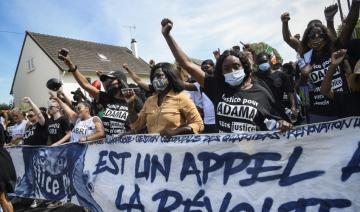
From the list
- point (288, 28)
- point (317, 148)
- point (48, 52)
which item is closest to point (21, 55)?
point (48, 52)

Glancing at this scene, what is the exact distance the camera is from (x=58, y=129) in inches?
271

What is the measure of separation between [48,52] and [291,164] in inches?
1007

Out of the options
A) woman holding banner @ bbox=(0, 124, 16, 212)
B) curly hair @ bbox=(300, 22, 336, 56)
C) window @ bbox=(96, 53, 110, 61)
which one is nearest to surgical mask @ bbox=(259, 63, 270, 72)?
curly hair @ bbox=(300, 22, 336, 56)

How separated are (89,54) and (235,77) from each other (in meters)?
26.4

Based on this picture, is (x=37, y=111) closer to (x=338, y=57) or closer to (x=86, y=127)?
(x=86, y=127)

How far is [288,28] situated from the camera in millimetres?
4902

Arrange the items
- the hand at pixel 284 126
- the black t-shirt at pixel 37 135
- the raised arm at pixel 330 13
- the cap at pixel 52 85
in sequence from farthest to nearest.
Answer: the black t-shirt at pixel 37 135 → the cap at pixel 52 85 → the raised arm at pixel 330 13 → the hand at pixel 284 126

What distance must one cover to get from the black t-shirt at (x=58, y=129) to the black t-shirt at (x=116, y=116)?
2.07 meters


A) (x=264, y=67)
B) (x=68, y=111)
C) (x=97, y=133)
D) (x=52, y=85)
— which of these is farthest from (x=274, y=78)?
(x=52, y=85)

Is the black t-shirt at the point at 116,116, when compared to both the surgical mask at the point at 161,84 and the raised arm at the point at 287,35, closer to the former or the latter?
the surgical mask at the point at 161,84

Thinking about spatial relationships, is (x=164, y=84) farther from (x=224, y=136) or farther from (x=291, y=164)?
(x=291, y=164)

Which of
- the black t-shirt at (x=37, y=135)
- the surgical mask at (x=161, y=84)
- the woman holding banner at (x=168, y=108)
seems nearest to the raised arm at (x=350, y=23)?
the woman holding banner at (x=168, y=108)

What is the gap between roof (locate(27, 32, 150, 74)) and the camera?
26656mm

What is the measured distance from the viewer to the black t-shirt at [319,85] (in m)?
3.74
